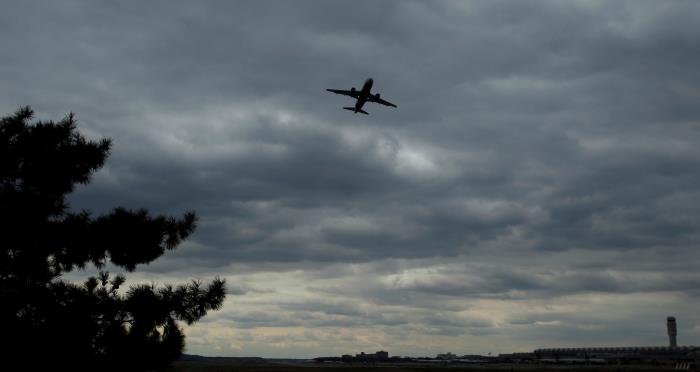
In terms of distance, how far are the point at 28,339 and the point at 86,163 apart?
6869 mm

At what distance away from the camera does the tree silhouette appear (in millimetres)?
19578

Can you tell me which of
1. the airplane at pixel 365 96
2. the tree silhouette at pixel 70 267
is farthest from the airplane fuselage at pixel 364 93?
the tree silhouette at pixel 70 267

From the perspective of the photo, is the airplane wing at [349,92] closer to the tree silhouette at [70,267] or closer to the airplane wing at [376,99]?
the airplane wing at [376,99]

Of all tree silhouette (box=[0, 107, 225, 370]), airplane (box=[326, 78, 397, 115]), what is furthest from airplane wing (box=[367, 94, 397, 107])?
tree silhouette (box=[0, 107, 225, 370])

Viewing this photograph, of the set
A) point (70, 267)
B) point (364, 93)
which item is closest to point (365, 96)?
point (364, 93)

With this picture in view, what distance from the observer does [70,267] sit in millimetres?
22516

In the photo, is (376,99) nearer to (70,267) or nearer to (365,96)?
(365,96)

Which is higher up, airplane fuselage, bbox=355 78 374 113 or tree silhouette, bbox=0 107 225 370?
airplane fuselage, bbox=355 78 374 113

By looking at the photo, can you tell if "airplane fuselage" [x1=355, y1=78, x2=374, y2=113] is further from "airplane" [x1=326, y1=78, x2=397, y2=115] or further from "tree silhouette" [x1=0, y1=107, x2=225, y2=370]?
"tree silhouette" [x1=0, y1=107, x2=225, y2=370]

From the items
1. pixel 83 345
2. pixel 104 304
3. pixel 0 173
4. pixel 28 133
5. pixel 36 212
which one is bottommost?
pixel 83 345

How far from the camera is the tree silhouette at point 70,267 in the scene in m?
19.6

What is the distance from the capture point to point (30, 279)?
20.4m

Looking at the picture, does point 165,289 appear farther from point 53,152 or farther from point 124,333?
point 53,152

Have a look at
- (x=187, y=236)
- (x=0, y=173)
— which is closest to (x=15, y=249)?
(x=0, y=173)
